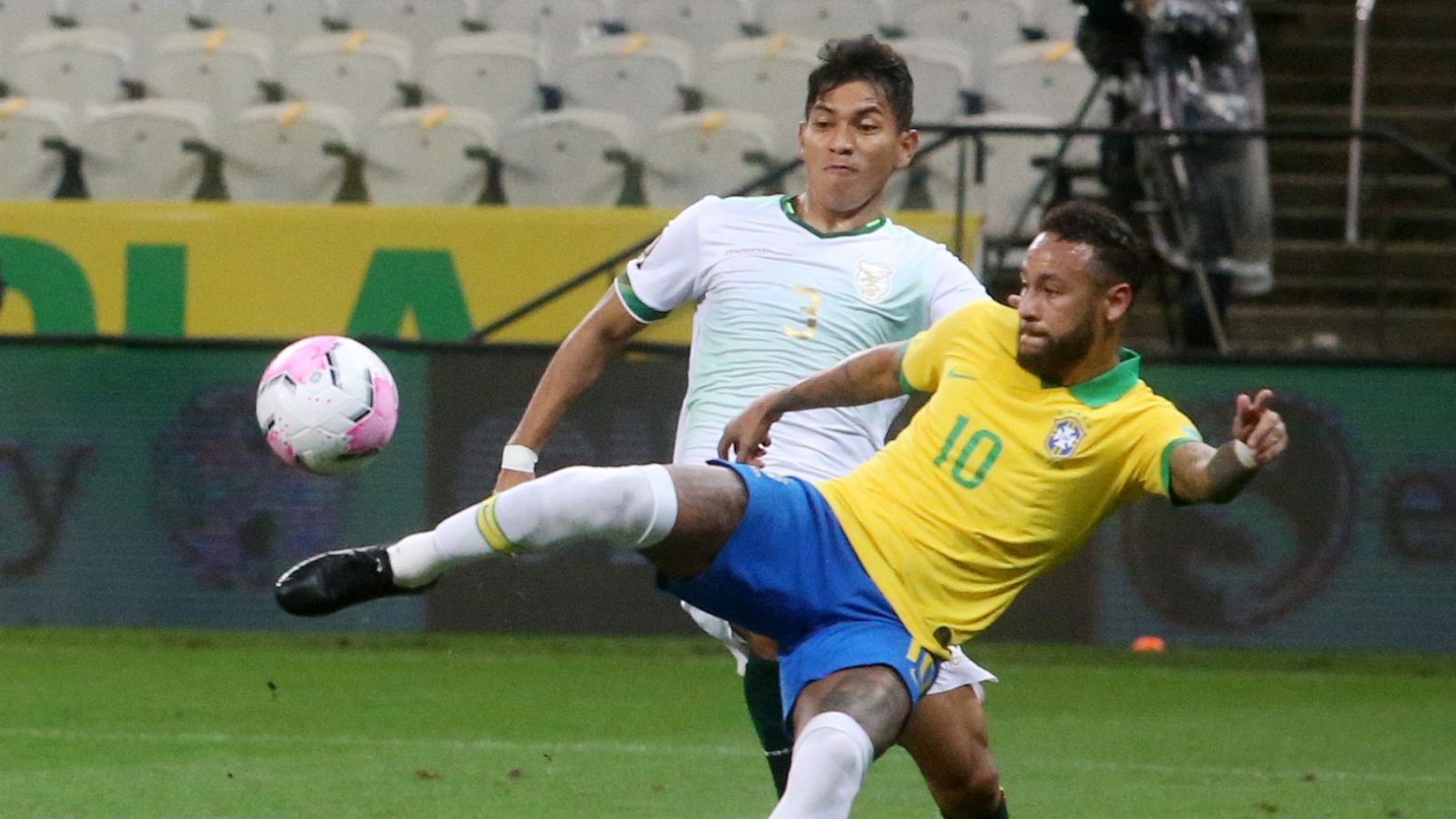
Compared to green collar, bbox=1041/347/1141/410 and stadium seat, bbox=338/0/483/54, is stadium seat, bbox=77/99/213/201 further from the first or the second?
green collar, bbox=1041/347/1141/410

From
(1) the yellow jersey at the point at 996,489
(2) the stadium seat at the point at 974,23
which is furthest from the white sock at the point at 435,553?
(2) the stadium seat at the point at 974,23

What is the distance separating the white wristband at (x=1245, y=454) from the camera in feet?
14.4

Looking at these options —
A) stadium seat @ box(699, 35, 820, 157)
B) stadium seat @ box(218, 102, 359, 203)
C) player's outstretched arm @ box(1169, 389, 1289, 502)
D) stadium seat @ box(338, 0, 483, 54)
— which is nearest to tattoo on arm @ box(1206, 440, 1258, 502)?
player's outstretched arm @ box(1169, 389, 1289, 502)

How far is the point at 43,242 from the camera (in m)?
12.3

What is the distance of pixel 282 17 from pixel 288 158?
181 cm

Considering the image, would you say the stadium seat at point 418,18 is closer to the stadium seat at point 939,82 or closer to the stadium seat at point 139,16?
the stadium seat at point 139,16

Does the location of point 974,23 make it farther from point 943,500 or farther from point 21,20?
point 943,500

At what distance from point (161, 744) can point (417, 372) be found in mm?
3218

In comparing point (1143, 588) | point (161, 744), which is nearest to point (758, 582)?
point (161, 744)

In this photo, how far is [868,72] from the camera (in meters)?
5.44

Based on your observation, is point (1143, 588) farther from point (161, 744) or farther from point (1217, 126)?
point (161, 744)

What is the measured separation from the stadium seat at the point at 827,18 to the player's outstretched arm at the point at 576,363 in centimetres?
841

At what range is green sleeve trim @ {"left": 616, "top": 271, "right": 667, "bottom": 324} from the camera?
558cm

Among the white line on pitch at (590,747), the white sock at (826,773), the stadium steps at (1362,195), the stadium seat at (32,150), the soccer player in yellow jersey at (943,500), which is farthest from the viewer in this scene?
the stadium seat at (32,150)
